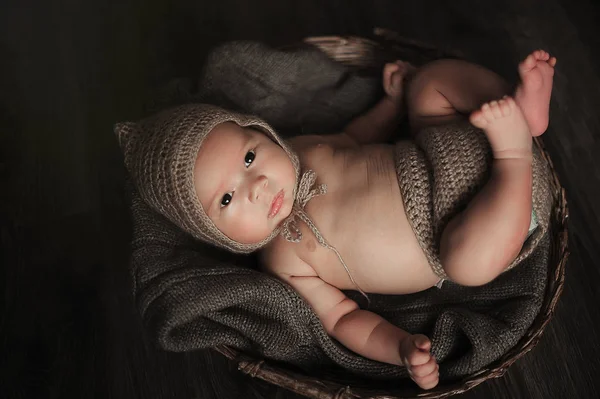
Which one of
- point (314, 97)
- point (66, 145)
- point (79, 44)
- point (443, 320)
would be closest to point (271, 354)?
point (443, 320)

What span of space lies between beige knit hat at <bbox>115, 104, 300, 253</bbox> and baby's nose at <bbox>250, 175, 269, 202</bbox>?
0.09 meters

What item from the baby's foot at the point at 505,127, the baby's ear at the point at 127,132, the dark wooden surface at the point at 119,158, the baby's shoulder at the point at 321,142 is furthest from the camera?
the dark wooden surface at the point at 119,158

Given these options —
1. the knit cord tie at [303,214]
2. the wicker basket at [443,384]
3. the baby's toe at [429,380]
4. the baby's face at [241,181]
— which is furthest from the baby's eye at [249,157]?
the baby's toe at [429,380]

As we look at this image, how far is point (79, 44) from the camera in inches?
67.7

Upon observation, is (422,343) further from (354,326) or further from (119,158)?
(119,158)

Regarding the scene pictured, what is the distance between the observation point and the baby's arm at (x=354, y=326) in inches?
36.6

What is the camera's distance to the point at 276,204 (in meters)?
0.94

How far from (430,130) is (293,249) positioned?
0.35 meters

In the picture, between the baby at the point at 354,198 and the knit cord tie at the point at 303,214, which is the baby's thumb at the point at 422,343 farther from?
the knit cord tie at the point at 303,214

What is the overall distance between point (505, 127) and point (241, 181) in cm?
44

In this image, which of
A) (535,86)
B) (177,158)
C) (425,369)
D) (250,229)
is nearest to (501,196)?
(535,86)

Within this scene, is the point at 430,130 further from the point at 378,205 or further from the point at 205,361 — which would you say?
the point at 205,361

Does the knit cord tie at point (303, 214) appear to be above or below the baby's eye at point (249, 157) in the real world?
below

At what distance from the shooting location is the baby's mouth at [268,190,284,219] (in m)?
0.94
